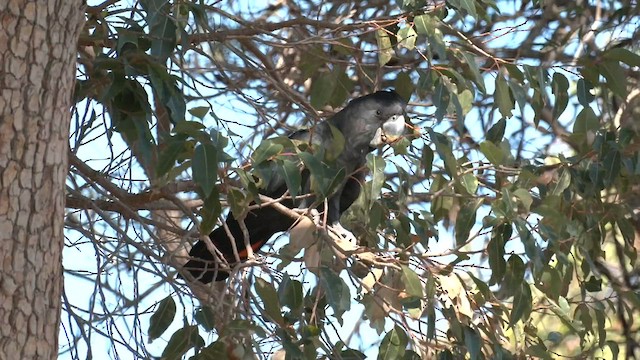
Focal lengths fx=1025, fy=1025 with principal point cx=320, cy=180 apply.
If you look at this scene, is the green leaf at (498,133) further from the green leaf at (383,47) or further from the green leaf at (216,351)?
the green leaf at (216,351)

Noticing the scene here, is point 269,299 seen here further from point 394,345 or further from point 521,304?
point 521,304

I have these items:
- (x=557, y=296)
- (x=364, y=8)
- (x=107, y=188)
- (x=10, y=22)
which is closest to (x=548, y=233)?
(x=557, y=296)

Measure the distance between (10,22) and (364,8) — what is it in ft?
7.34

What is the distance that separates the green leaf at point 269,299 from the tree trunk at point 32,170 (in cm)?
48

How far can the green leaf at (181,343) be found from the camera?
7.32 feet

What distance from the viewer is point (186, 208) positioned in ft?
8.36

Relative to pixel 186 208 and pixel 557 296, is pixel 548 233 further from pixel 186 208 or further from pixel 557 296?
pixel 186 208

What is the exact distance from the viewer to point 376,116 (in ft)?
11.4

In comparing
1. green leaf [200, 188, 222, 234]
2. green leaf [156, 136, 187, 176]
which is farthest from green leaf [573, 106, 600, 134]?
green leaf [156, 136, 187, 176]

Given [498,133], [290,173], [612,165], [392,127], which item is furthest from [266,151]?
[392,127]

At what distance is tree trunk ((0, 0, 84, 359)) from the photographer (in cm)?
194

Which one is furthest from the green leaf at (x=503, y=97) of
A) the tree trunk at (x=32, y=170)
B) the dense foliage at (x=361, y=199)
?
the tree trunk at (x=32, y=170)

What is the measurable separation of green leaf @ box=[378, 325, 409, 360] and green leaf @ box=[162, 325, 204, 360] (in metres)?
0.47

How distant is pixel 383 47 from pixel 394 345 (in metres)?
0.83
